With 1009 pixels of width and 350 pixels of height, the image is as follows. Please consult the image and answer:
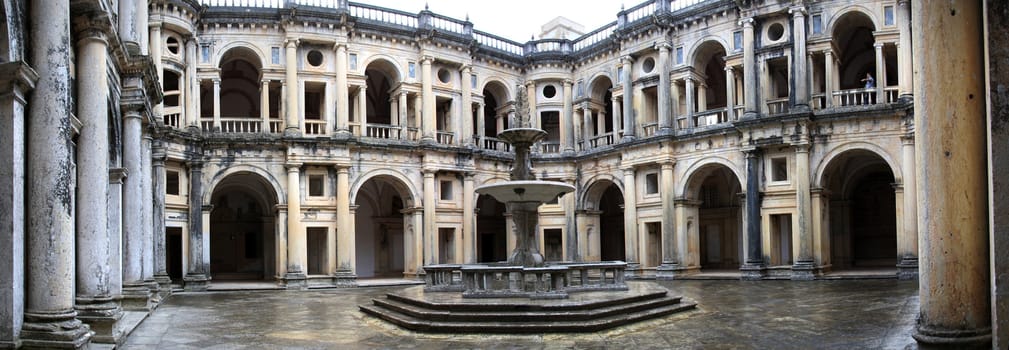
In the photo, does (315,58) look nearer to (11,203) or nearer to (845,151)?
(845,151)

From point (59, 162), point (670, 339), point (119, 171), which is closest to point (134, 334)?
point (119, 171)

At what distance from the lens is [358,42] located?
3444 cm

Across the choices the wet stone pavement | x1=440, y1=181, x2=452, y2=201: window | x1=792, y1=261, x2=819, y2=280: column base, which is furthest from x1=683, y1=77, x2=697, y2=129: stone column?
the wet stone pavement

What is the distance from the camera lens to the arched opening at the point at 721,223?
3884 cm

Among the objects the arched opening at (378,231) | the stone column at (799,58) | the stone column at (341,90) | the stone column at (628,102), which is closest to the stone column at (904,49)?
the stone column at (799,58)

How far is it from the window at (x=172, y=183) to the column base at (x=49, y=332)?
69.1ft

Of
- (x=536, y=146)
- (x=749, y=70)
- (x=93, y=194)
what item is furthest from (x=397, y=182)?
(x=93, y=194)

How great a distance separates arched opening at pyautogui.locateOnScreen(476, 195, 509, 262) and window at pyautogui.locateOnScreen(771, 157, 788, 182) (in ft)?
54.6

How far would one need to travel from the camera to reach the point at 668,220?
3406 cm

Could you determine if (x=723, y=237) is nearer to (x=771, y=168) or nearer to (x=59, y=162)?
(x=771, y=168)

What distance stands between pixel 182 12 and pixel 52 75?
20479 millimetres

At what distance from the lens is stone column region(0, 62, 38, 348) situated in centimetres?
1037

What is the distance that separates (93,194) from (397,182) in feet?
70.4

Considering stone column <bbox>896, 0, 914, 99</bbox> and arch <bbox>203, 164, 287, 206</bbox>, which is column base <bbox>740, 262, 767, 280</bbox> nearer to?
stone column <bbox>896, 0, 914, 99</bbox>
